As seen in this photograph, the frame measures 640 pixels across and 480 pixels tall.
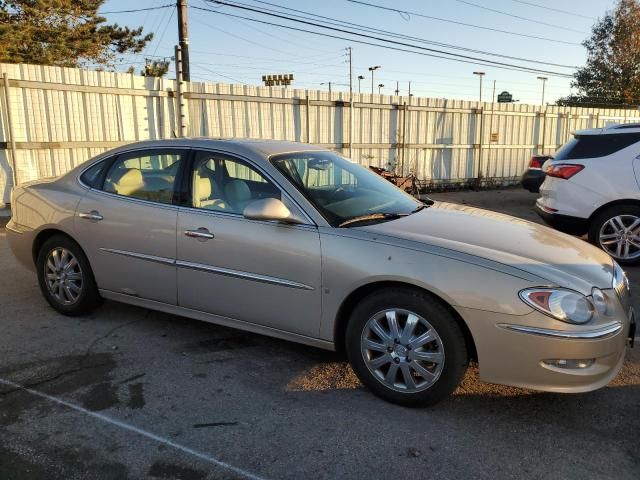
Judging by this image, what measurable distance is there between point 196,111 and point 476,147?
28.7 ft

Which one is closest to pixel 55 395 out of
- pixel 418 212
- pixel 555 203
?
pixel 418 212

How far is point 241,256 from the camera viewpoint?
3531 millimetres

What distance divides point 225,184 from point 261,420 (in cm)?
172

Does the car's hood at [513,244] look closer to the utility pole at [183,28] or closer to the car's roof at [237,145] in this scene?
the car's roof at [237,145]

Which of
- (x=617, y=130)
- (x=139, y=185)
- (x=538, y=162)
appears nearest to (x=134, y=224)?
(x=139, y=185)

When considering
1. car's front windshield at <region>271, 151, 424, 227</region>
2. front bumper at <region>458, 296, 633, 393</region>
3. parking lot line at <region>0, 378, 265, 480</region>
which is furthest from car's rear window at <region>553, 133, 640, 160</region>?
parking lot line at <region>0, 378, 265, 480</region>

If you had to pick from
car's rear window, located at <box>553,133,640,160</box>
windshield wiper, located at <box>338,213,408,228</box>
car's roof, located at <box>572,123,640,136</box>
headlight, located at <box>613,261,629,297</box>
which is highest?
car's roof, located at <box>572,123,640,136</box>

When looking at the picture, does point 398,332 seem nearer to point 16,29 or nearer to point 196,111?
point 196,111

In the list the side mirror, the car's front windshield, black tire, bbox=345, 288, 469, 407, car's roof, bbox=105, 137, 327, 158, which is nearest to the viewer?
black tire, bbox=345, 288, 469, 407

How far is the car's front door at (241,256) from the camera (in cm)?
335

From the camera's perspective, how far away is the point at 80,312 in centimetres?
451

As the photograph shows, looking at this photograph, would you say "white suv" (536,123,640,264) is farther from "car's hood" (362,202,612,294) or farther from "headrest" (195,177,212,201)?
"headrest" (195,177,212,201)

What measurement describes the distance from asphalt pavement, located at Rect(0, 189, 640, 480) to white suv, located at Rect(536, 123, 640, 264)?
316cm

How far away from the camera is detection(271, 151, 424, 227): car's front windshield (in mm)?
3527
